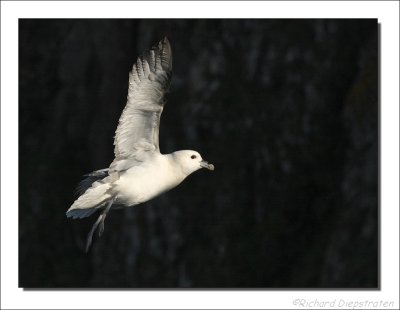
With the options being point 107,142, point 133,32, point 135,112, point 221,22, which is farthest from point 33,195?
point 135,112

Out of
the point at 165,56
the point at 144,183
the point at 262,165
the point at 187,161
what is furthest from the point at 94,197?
the point at 262,165

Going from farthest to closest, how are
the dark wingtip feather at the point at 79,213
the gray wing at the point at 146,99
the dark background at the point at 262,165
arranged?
1. the dark background at the point at 262,165
2. the dark wingtip feather at the point at 79,213
3. the gray wing at the point at 146,99

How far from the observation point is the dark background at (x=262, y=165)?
13.2 metres

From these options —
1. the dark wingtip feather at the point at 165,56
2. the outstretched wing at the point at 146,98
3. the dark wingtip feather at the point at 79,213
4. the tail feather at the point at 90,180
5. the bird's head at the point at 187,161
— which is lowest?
the dark wingtip feather at the point at 79,213

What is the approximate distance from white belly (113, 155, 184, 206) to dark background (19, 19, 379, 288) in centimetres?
480

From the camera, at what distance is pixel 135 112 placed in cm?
814

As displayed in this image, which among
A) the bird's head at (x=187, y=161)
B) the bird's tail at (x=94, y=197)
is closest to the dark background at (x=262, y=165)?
the bird's head at (x=187, y=161)

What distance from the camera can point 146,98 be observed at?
26.7ft

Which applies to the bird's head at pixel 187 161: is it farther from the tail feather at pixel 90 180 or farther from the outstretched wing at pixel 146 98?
the tail feather at pixel 90 180

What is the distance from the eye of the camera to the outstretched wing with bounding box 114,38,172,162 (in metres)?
8.12

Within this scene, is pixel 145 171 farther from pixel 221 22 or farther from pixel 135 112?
pixel 221 22

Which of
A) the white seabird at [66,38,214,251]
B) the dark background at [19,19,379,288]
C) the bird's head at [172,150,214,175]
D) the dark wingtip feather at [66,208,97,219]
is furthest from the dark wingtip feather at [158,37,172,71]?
the dark background at [19,19,379,288]

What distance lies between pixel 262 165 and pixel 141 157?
5.57 m

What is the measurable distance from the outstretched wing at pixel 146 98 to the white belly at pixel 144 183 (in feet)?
0.71
